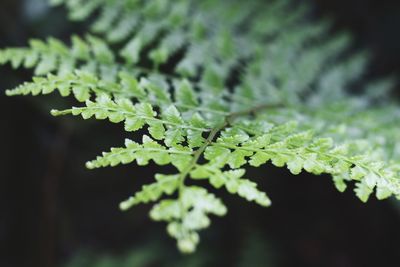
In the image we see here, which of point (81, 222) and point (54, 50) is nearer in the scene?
point (54, 50)

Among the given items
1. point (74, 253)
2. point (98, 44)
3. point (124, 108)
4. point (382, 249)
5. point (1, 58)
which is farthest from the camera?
point (74, 253)

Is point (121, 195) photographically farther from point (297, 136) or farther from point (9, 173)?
point (297, 136)

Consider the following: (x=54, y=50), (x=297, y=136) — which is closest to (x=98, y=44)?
(x=54, y=50)

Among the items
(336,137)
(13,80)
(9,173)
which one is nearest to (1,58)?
(13,80)

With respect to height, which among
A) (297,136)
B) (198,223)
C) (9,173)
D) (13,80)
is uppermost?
(13,80)

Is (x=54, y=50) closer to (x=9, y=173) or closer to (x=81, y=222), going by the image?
(x=9, y=173)

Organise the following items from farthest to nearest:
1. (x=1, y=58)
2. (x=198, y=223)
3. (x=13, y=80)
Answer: (x=13, y=80)
(x=1, y=58)
(x=198, y=223)

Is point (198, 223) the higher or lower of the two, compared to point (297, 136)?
lower
